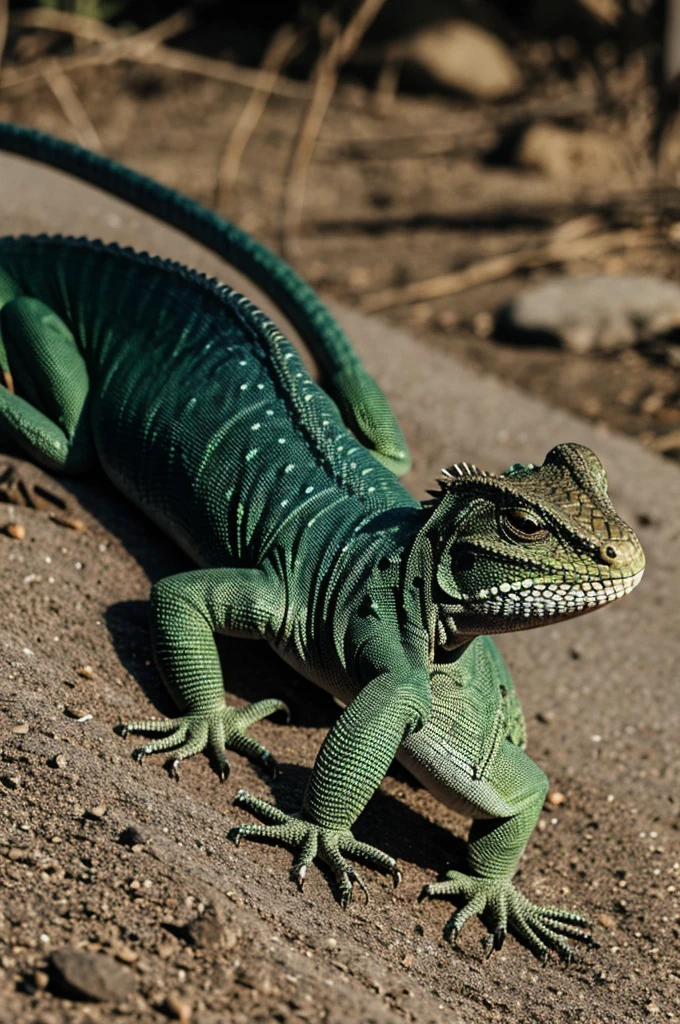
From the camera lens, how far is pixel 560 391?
1149 cm

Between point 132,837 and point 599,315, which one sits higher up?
point 599,315

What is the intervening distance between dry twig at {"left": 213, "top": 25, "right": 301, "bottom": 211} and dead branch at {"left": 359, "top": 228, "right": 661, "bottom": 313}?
198 cm

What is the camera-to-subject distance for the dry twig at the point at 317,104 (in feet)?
39.4

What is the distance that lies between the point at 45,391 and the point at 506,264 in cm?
750

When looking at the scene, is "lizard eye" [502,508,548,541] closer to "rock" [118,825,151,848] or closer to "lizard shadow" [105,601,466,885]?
"lizard shadow" [105,601,466,885]

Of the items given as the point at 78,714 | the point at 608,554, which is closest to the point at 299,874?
the point at 78,714

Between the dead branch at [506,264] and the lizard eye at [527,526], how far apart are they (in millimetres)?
7759

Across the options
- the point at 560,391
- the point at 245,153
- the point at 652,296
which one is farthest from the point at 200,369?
the point at 245,153

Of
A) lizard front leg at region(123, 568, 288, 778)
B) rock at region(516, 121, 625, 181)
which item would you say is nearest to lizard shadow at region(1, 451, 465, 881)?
lizard front leg at region(123, 568, 288, 778)

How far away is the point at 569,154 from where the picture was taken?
50.9 ft

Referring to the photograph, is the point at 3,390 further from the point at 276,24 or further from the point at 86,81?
the point at 276,24

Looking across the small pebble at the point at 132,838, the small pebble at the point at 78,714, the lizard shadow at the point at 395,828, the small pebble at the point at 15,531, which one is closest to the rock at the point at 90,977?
the small pebble at the point at 132,838

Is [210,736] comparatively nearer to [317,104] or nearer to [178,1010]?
[178,1010]

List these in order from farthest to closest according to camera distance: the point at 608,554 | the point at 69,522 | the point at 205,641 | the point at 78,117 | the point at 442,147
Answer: the point at 442,147 → the point at 78,117 → the point at 69,522 → the point at 205,641 → the point at 608,554
